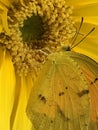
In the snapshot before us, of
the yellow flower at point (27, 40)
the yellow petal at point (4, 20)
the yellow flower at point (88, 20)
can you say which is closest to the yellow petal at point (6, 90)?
the yellow flower at point (27, 40)

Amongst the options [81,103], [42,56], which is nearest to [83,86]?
[81,103]

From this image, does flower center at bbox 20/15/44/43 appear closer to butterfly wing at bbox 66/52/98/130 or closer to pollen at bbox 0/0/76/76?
pollen at bbox 0/0/76/76

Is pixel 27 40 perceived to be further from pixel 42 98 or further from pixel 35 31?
pixel 42 98

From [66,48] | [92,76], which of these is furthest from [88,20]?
[92,76]

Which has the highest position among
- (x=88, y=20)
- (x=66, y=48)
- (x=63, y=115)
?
(x=88, y=20)

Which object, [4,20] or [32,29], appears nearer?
[4,20]
